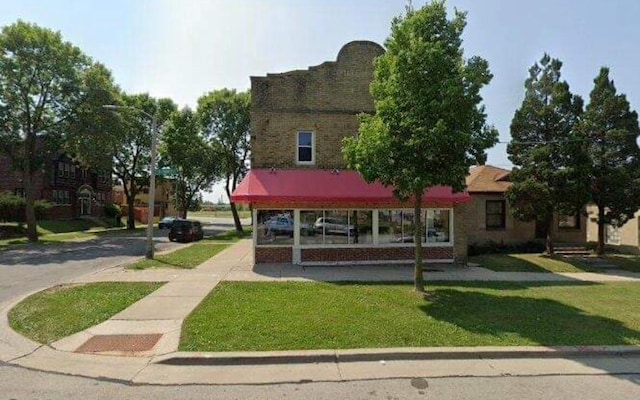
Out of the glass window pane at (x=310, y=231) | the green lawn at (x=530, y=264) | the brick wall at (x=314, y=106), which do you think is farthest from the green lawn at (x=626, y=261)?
the glass window pane at (x=310, y=231)

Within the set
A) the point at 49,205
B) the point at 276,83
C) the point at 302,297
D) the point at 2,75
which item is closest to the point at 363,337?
the point at 302,297

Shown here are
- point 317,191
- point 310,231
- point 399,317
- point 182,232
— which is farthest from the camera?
point 182,232

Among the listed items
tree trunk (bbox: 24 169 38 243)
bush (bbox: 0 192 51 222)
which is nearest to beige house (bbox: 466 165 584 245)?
tree trunk (bbox: 24 169 38 243)

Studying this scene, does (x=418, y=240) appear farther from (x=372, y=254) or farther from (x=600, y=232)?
(x=600, y=232)

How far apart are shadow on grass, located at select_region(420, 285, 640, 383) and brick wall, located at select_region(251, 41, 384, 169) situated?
8646 mm

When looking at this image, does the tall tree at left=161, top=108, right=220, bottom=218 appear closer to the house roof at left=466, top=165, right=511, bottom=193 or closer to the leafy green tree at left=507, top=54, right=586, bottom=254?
the house roof at left=466, top=165, right=511, bottom=193

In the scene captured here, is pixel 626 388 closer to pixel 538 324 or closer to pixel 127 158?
pixel 538 324

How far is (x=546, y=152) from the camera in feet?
62.4

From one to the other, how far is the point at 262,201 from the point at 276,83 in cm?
497

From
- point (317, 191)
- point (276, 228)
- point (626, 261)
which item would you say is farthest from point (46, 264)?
point (626, 261)

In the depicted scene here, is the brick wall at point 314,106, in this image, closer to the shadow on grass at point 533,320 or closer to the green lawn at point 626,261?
the shadow on grass at point 533,320

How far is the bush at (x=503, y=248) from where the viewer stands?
22281 millimetres

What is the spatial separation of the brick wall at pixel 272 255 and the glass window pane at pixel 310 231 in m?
0.72

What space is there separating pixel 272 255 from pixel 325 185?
3.38 m
